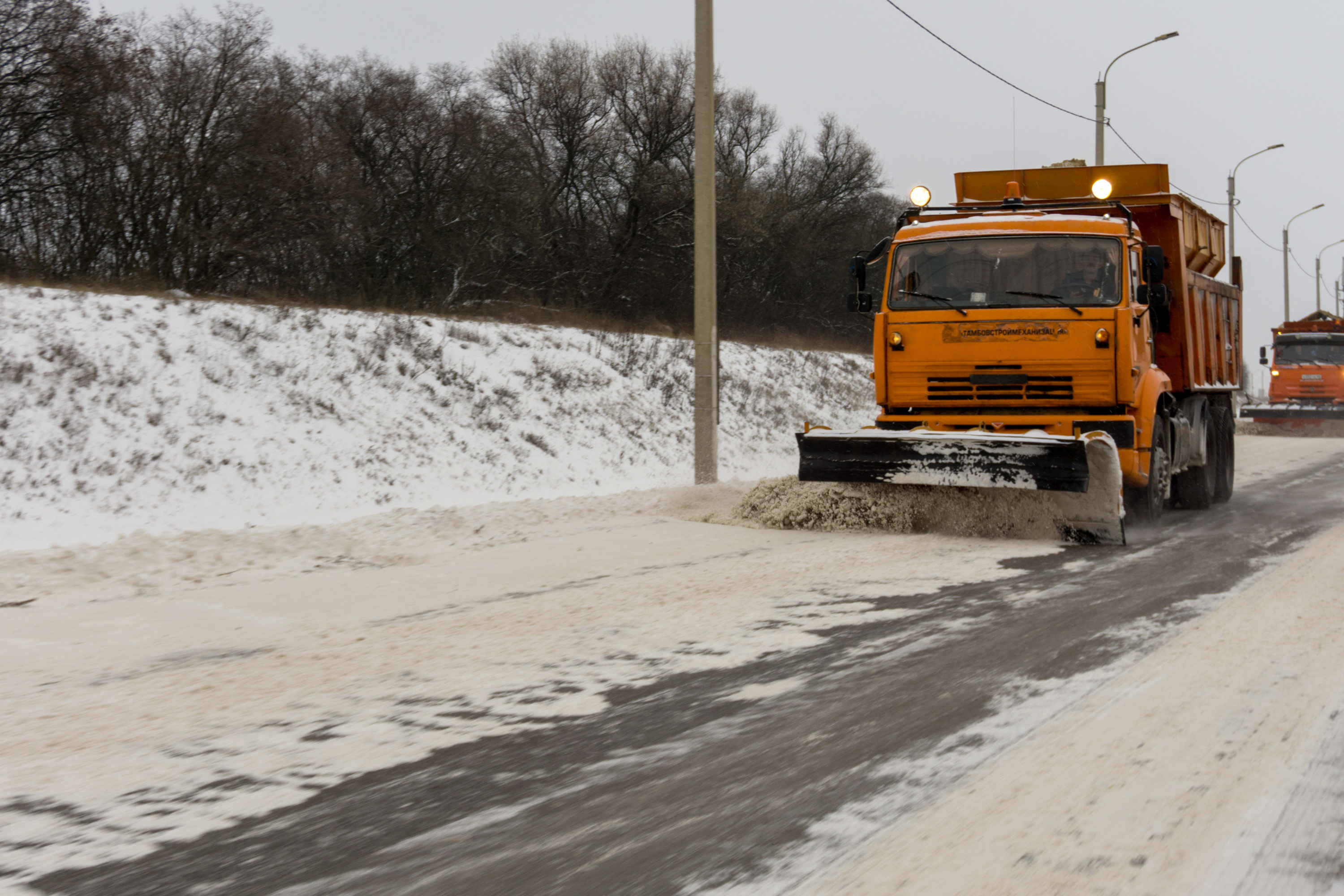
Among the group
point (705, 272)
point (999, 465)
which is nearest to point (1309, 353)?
point (705, 272)

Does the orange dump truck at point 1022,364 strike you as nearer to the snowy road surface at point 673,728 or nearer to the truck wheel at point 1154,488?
the truck wheel at point 1154,488

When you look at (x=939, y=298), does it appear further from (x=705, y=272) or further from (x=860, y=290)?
(x=705, y=272)

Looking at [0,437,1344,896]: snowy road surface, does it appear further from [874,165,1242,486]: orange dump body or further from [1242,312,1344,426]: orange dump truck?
[1242,312,1344,426]: orange dump truck

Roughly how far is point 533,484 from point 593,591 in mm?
7828

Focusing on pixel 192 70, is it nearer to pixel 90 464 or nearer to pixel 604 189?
pixel 90 464

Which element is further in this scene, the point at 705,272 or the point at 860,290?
the point at 705,272

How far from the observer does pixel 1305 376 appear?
28.6 meters

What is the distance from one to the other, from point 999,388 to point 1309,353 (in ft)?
77.4

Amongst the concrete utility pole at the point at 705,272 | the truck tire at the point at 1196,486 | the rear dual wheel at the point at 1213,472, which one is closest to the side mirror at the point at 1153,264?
the rear dual wheel at the point at 1213,472

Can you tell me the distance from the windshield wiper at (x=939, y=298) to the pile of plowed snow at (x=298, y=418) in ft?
18.9

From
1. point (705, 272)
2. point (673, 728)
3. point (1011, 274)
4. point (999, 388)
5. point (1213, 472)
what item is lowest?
point (673, 728)

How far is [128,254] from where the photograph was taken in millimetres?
18016

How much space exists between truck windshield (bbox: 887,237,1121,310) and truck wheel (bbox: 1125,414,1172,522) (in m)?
1.36

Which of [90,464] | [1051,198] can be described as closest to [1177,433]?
[1051,198]
